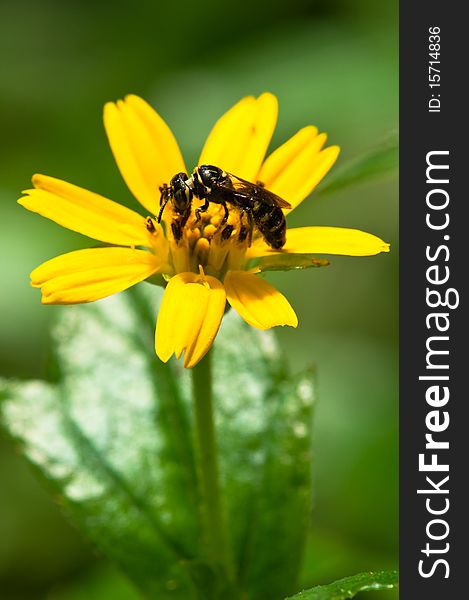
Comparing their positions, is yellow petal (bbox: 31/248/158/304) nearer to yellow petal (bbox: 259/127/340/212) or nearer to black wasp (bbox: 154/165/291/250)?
black wasp (bbox: 154/165/291/250)

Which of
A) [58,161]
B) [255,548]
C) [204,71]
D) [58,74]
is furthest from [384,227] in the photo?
[255,548]

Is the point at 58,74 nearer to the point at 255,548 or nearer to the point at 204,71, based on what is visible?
the point at 204,71

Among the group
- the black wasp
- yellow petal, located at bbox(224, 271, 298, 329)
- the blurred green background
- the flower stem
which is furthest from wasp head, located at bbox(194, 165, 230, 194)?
the blurred green background

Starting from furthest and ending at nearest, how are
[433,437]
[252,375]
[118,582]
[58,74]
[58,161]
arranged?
[58,74] < [58,161] < [118,582] < [252,375] < [433,437]

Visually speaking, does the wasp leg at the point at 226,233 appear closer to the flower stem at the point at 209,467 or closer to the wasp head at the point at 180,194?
the wasp head at the point at 180,194

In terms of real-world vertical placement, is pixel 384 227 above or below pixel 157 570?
above

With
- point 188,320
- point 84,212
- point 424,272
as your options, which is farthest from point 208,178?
point 424,272
